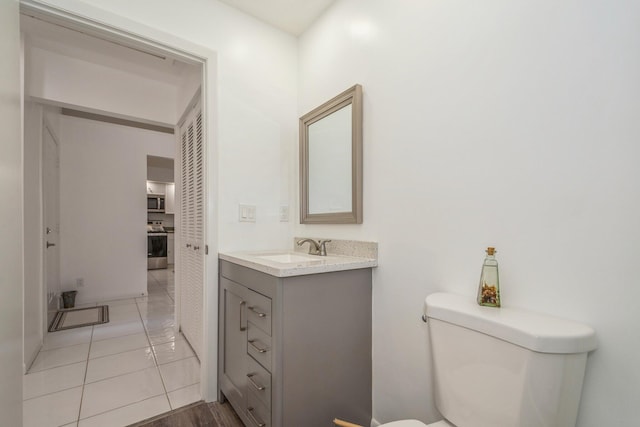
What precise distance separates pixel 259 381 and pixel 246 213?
3.23ft

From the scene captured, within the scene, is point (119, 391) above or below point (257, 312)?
below

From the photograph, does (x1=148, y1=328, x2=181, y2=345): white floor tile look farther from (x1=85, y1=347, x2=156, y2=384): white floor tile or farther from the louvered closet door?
(x1=85, y1=347, x2=156, y2=384): white floor tile

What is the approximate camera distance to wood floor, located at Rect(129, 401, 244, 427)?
4.98 ft

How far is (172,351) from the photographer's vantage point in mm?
2381

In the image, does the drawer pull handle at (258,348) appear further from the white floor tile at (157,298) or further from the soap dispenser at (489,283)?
the white floor tile at (157,298)

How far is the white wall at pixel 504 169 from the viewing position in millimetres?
757

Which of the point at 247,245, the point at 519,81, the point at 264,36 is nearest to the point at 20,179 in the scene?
the point at 247,245

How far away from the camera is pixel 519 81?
0.95 m

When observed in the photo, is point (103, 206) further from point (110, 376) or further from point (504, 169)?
point (504, 169)

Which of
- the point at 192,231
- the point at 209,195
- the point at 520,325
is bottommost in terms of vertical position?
the point at 520,325

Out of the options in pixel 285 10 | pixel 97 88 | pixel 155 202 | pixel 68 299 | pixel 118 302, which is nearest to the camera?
→ pixel 285 10

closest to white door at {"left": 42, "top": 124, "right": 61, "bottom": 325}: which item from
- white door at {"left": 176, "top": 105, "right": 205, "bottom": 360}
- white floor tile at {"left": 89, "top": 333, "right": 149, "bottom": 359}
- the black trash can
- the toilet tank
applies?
the black trash can

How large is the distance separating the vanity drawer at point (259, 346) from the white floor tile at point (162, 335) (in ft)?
5.44

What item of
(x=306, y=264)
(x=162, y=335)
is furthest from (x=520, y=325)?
(x=162, y=335)
